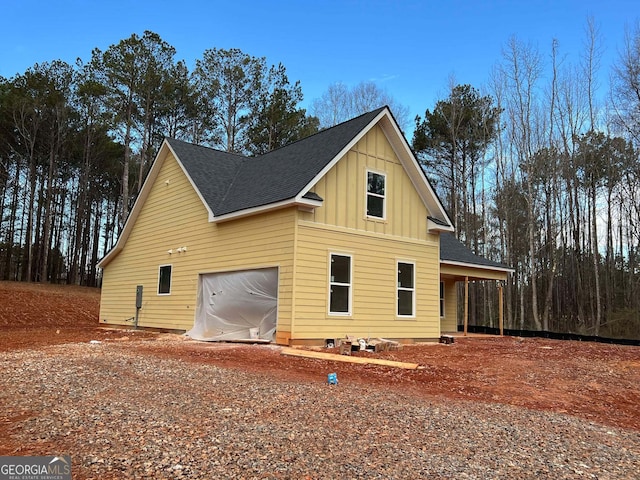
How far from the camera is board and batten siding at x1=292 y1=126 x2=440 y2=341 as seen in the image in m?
12.2

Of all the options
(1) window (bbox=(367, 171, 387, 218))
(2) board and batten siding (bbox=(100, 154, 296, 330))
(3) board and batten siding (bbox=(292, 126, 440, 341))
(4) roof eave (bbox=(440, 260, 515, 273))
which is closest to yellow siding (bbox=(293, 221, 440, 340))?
(3) board and batten siding (bbox=(292, 126, 440, 341))

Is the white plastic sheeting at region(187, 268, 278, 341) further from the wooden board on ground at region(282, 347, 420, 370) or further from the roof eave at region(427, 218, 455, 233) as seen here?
the roof eave at region(427, 218, 455, 233)

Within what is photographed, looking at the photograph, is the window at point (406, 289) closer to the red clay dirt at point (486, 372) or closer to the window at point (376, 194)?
the red clay dirt at point (486, 372)

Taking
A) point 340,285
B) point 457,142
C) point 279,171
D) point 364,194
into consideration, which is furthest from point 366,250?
point 457,142

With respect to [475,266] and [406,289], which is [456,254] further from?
[406,289]

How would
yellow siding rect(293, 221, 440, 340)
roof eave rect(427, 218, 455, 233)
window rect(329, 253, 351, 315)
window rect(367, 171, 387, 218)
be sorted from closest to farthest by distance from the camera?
yellow siding rect(293, 221, 440, 340) < window rect(329, 253, 351, 315) < window rect(367, 171, 387, 218) < roof eave rect(427, 218, 455, 233)

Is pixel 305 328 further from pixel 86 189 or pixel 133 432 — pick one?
pixel 86 189

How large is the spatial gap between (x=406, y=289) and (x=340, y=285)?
262 cm

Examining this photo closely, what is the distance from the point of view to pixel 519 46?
27.5 meters

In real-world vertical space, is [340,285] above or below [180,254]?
below

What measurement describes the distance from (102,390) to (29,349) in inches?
207

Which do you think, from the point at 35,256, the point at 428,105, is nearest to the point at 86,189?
the point at 35,256

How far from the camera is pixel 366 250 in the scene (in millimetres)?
13500

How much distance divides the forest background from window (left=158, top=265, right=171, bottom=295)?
12044 mm
